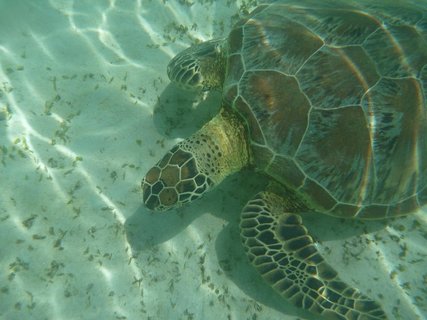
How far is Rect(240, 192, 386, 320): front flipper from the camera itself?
303 centimetres

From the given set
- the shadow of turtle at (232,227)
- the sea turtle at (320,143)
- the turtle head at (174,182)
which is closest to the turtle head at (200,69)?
the sea turtle at (320,143)

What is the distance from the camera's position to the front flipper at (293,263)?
119 inches

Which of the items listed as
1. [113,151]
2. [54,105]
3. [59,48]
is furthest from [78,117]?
[59,48]

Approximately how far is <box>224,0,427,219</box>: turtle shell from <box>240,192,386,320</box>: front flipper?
0.33 metres

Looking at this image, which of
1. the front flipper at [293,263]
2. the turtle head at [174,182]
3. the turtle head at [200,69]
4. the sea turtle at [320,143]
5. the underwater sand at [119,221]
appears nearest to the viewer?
the front flipper at [293,263]

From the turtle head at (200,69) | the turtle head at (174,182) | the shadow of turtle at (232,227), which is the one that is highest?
the turtle head at (200,69)

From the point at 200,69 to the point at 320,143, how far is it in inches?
68.9

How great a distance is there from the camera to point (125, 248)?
11.8 feet

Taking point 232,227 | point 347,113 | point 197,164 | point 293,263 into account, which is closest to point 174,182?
point 197,164

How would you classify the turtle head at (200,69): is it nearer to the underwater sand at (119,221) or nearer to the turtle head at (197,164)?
the underwater sand at (119,221)

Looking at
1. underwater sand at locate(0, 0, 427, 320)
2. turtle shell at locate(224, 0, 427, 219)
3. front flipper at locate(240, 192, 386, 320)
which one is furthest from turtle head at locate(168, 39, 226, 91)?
front flipper at locate(240, 192, 386, 320)

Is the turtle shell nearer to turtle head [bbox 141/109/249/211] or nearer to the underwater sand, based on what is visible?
turtle head [bbox 141/109/249/211]

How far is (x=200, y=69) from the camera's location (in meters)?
4.11

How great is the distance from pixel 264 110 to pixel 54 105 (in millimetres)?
2824
